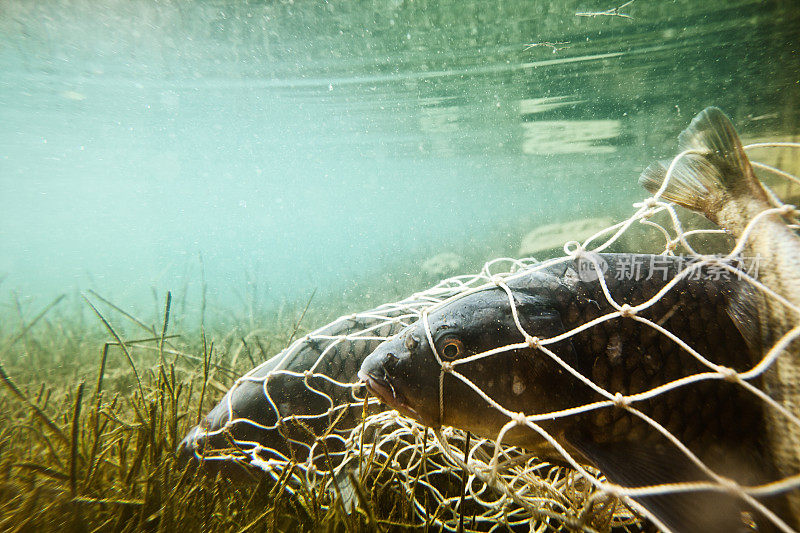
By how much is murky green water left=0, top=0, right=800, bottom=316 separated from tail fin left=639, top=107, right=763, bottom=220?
701cm

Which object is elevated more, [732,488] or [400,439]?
[732,488]

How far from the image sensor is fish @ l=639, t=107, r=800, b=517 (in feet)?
4.71

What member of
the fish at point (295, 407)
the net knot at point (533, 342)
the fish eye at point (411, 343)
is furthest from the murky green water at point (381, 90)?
the net knot at point (533, 342)

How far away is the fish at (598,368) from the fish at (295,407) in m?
0.79

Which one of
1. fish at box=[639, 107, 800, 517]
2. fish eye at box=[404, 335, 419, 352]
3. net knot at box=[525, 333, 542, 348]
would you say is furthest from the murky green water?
fish at box=[639, 107, 800, 517]

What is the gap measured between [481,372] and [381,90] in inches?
562

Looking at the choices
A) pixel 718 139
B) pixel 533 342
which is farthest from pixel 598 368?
pixel 718 139

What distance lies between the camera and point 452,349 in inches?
76.5

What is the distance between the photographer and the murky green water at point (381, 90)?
9.44 metres

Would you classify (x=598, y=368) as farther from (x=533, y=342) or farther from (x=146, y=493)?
(x=146, y=493)

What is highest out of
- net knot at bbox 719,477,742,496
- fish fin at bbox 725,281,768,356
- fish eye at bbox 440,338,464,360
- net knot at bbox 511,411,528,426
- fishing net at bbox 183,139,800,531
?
fish eye at bbox 440,338,464,360

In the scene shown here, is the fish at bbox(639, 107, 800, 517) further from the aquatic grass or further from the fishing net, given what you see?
the aquatic grass

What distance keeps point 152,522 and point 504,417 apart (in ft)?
5.87

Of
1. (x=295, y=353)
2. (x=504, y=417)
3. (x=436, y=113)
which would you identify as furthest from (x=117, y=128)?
(x=504, y=417)
